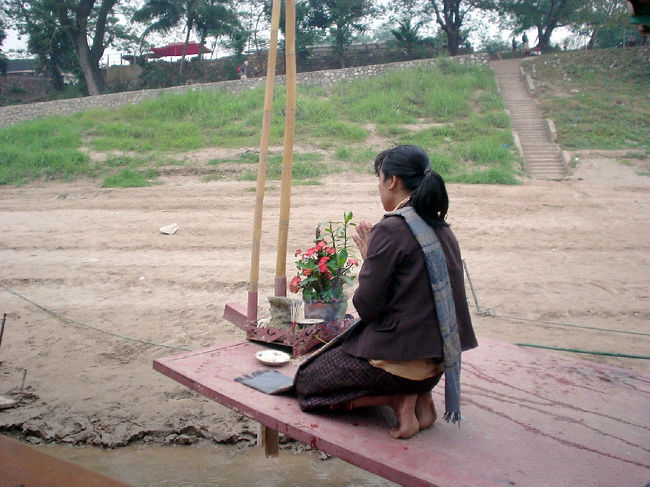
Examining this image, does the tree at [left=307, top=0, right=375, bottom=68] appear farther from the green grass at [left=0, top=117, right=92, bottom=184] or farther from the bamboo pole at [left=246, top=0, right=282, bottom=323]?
the bamboo pole at [left=246, top=0, right=282, bottom=323]

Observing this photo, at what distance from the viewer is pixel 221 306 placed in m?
6.34

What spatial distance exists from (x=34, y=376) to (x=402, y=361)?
3723 millimetres

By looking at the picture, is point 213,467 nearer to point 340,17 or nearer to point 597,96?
point 597,96

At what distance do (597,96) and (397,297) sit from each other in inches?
815

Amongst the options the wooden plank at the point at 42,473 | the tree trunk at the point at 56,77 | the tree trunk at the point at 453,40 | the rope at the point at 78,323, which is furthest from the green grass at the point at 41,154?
the tree trunk at the point at 453,40

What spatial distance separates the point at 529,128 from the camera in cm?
1773

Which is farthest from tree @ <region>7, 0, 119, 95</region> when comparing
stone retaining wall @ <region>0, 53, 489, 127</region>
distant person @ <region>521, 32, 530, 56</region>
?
distant person @ <region>521, 32, 530, 56</region>

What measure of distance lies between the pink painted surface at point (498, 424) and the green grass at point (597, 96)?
14.1 m

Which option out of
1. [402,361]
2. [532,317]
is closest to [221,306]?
[532,317]

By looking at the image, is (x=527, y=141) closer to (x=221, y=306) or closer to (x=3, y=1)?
(x=221, y=306)

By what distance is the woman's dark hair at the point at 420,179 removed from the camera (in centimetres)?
230

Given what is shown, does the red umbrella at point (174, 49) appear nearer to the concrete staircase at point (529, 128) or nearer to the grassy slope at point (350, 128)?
the grassy slope at point (350, 128)

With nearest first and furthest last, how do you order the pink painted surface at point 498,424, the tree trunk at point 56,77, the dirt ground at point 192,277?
the pink painted surface at point 498,424 → the dirt ground at point 192,277 → the tree trunk at point 56,77

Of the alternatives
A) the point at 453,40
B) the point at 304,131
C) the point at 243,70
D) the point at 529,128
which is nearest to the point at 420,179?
the point at 304,131
